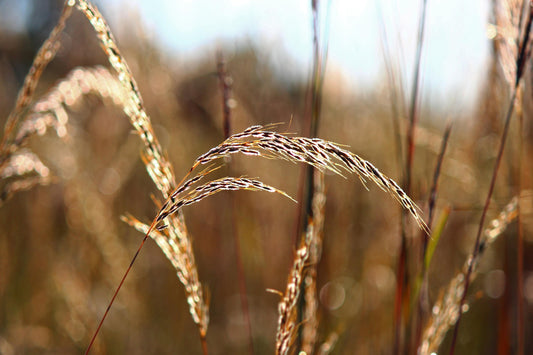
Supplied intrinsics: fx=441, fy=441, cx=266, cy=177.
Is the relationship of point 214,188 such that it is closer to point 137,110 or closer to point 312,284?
point 137,110

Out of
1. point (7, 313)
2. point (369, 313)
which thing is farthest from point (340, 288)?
point (7, 313)

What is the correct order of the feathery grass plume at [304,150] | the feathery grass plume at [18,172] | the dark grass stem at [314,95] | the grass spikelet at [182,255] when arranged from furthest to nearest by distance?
the feathery grass plume at [18,172] < the dark grass stem at [314,95] < the grass spikelet at [182,255] < the feathery grass plume at [304,150]

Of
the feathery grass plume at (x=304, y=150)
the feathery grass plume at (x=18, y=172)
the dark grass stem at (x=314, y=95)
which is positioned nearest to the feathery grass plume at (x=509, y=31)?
the dark grass stem at (x=314, y=95)

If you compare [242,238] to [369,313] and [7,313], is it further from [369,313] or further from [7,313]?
[7,313]

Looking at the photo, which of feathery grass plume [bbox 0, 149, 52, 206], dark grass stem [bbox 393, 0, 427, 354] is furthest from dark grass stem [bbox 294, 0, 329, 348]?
feathery grass plume [bbox 0, 149, 52, 206]

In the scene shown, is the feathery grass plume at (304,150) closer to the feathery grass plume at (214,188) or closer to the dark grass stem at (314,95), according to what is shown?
the feathery grass plume at (214,188)

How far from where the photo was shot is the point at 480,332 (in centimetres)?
170

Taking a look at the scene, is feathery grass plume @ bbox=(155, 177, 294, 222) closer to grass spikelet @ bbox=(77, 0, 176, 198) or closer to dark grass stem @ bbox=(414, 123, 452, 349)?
grass spikelet @ bbox=(77, 0, 176, 198)

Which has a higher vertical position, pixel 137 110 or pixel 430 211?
pixel 137 110

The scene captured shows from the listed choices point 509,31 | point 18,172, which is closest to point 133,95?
point 18,172

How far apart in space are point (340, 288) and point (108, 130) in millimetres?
1270

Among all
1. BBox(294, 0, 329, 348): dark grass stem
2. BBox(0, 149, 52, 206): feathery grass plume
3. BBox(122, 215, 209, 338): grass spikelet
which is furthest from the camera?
BBox(0, 149, 52, 206): feathery grass plume

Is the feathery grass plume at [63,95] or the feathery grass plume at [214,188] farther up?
the feathery grass plume at [63,95]

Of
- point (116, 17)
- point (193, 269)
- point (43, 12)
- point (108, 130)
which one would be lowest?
point (193, 269)
